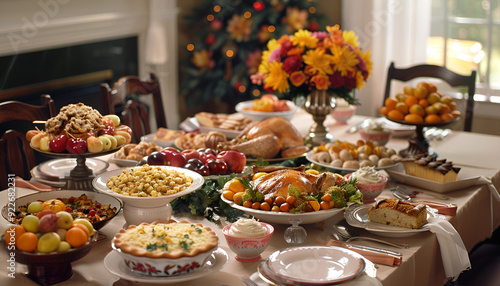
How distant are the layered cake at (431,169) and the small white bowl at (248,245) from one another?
32.1 inches

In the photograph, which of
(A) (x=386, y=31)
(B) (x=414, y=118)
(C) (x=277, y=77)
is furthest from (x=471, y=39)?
(C) (x=277, y=77)

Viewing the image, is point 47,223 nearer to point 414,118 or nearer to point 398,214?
point 398,214

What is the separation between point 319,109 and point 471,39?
6.62ft

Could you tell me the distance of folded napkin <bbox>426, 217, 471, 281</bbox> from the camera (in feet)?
5.58

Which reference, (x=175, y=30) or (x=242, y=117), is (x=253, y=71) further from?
(x=242, y=117)

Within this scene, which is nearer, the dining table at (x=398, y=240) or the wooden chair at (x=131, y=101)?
the dining table at (x=398, y=240)

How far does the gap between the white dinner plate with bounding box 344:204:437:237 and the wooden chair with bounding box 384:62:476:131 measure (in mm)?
1522

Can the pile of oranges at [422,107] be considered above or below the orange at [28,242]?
above

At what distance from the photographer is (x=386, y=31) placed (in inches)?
167

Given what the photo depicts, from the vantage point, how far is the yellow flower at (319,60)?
8.07ft

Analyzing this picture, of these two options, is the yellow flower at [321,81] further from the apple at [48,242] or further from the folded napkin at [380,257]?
the apple at [48,242]

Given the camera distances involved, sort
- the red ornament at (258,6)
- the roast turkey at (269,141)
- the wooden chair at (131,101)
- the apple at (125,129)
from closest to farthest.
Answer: the apple at (125,129), the roast turkey at (269,141), the wooden chair at (131,101), the red ornament at (258,6)

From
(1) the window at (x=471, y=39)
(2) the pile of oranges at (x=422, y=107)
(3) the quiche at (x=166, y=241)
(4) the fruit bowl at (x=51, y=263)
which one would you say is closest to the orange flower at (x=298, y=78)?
(2) the pile of oranges at (x=422, y=107)

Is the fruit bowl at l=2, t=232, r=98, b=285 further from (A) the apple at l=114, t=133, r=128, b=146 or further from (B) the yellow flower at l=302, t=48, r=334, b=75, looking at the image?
(B) the yellow flower at l=302, t=48, r=334, b=75
